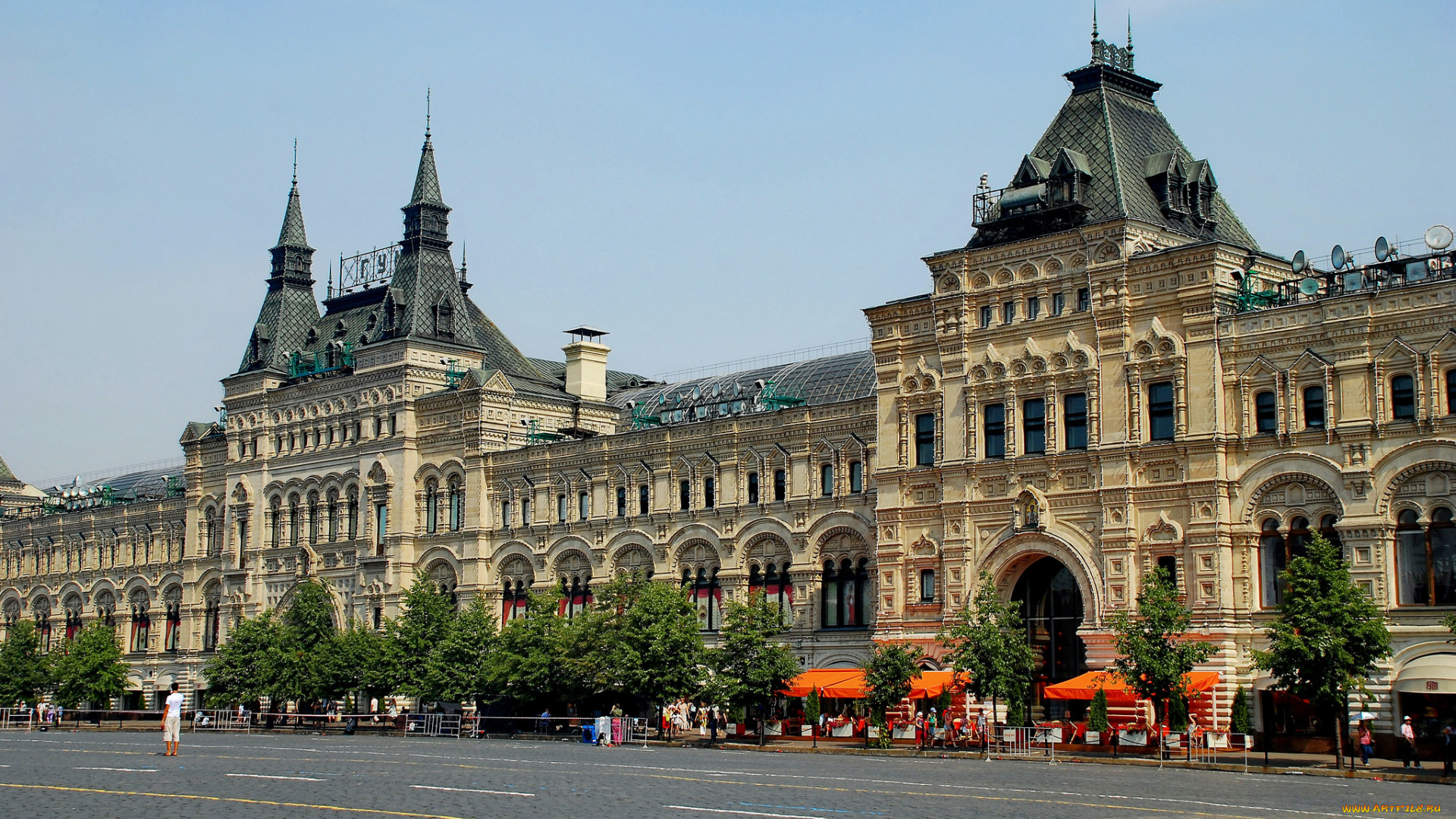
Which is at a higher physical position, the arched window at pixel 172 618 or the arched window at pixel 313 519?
the arched window at pixel 313 519

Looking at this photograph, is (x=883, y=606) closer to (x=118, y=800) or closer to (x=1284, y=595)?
(x=1284, y=595)

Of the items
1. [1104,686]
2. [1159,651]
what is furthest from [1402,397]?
[1104,686]

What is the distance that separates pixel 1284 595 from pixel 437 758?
2640 cm

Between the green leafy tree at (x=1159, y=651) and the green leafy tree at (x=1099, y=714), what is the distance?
4.92ft

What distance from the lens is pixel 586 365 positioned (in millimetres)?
99250

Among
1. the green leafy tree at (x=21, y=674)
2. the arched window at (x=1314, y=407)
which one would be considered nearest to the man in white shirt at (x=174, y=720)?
the arched window at (x=1314, y=407)

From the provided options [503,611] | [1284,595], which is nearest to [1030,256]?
[1284,595]

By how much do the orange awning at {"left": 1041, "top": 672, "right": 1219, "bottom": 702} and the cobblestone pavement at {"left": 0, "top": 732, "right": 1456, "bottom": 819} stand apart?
6.64 m

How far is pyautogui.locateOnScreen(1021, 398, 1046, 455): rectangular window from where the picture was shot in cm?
6581

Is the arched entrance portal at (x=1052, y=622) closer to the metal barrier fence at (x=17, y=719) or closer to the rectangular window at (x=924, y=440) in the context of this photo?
the rectangular window at (x=924, y=440)

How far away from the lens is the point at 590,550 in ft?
284

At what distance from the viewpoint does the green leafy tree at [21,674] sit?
108 m

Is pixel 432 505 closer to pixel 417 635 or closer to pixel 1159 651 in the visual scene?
pixel 417 635

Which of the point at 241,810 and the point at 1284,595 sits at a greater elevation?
the point at 1284,595
